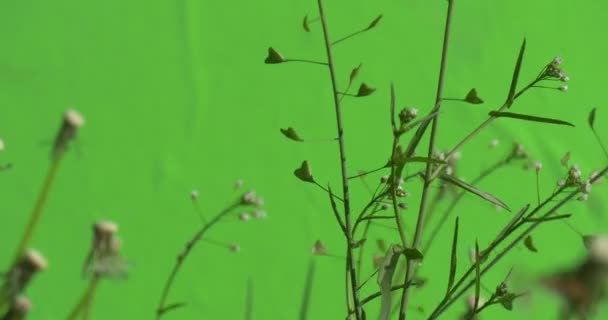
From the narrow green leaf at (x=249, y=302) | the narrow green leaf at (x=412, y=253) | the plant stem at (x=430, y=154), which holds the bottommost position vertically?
the narrow green leaf at (x=249, y=302)

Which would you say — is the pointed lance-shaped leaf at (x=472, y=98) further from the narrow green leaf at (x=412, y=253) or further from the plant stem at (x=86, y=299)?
the plant stem at (x=86, y=299)

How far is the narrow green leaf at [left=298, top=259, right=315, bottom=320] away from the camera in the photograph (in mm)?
688

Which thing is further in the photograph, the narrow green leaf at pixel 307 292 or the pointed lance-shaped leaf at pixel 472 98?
the narrow green leaf at pixel 307 292

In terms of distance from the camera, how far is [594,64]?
0.80 meters

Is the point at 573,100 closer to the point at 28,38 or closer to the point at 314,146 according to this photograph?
the point at 314,146

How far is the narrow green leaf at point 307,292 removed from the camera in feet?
2.26

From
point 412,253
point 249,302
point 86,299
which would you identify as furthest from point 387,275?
point 249,302

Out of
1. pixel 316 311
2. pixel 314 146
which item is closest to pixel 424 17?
pixel 314 146

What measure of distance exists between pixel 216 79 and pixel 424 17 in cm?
23

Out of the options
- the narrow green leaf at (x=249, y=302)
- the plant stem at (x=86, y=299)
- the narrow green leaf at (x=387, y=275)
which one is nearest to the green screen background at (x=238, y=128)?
the narrow green leaf at (x=249, y=302)

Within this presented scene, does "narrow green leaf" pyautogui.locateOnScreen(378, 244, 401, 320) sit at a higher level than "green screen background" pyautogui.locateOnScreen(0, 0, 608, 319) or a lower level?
lower

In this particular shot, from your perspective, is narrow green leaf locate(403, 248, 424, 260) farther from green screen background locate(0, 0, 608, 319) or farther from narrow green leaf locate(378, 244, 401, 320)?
green screen background locate(0, 0, 608, 319)

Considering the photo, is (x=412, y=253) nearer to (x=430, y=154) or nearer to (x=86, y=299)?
(x=430, y=154)

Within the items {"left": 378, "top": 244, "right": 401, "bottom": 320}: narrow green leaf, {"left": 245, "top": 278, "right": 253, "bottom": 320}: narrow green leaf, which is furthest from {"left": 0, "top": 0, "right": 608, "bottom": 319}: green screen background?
{"left": 378, "top": 244, "right": 401, "bottom": 320}: narrow green leaf
